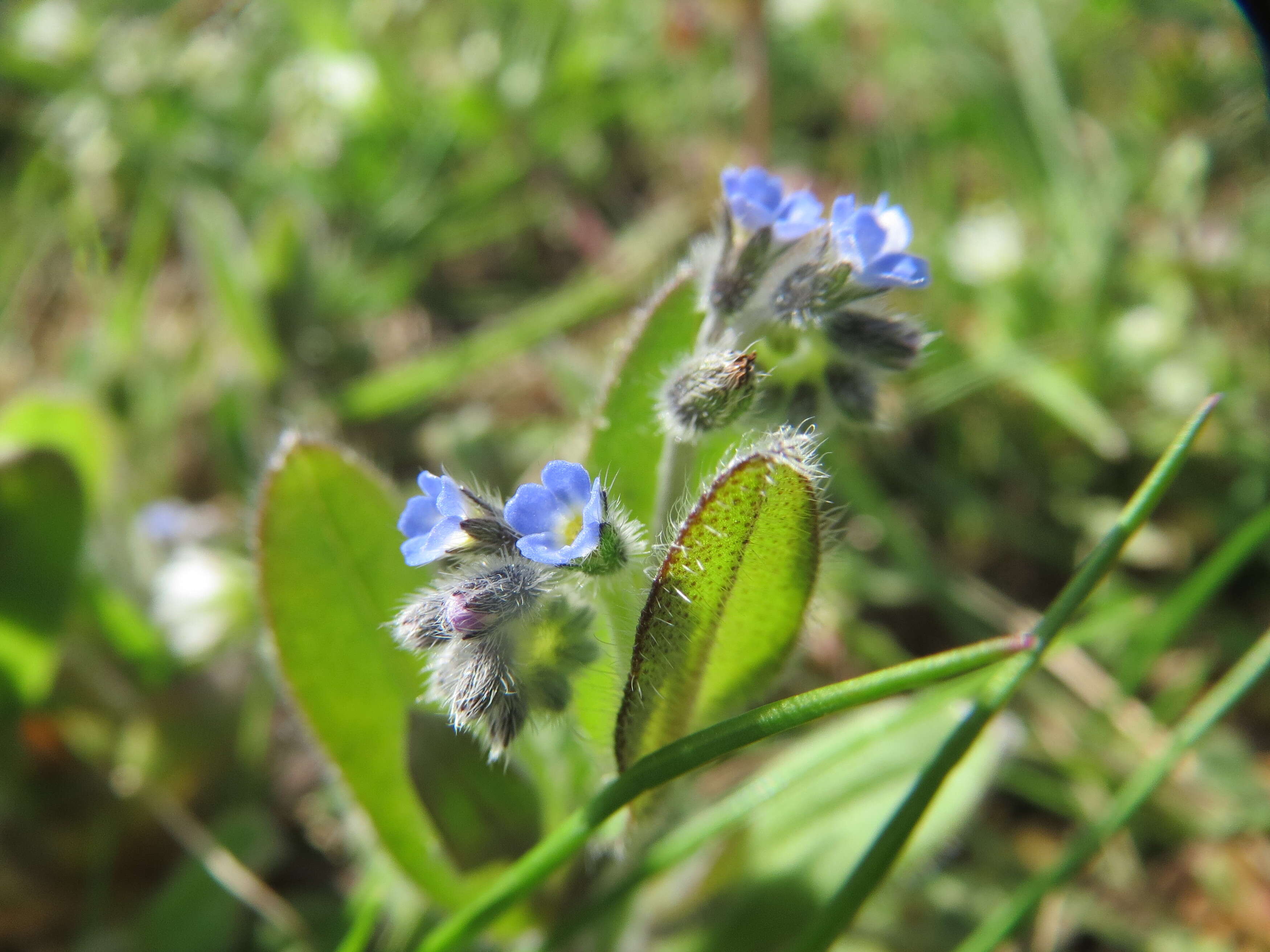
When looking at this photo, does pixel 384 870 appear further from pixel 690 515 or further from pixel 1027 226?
pixel 1027 226

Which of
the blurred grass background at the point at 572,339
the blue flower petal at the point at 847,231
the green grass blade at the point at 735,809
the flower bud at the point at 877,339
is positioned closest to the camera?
the blue flower petal at the point at 847,231

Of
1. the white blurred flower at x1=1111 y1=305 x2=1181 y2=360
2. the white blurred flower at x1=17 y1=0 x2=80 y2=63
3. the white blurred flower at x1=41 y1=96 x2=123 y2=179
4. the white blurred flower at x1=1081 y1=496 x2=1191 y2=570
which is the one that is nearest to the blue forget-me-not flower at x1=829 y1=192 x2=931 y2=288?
the white blurred flower at x1=1081 y1=496 x2=1191 y2=570

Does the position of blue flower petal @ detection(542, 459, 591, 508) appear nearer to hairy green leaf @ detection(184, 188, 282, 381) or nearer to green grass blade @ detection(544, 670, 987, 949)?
green grass blade @ detection(544, 670, 987, 949)

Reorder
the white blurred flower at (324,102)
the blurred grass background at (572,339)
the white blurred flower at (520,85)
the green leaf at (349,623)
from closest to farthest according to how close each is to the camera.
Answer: the green leaf at (349,623), the blurred grass background at (572,339), the white blurred flower at (324,102), the white blurred flower at (520,85)

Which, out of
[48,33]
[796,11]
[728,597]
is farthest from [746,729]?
[48,33]

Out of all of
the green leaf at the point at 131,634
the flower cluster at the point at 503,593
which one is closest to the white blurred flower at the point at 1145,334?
the flower cluster at the point at 503,593

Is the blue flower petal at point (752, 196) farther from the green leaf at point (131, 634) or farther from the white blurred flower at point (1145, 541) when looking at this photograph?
the green leaf at point (131, 634)

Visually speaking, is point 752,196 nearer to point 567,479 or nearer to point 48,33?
point 567,479

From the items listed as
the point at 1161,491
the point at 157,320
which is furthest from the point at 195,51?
the point at 1161,491
